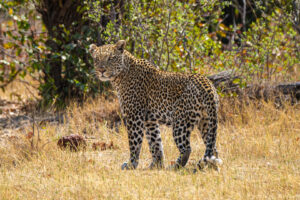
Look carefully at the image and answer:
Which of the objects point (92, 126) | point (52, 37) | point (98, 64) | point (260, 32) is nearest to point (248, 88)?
point (260, 32)

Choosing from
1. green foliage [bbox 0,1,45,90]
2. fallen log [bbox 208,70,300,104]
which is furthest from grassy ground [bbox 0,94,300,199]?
green foliage [bbox 0,1,45,90]

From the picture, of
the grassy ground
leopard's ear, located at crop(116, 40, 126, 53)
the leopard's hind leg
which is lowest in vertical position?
the grassy ground

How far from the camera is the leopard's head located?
26.0 feet

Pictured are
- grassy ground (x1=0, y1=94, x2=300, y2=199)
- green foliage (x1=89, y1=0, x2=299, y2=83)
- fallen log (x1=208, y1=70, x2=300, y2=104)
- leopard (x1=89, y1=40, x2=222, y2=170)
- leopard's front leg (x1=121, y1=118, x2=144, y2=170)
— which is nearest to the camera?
grassy ground (x1=0, y1=94, x2=300, y2=199)

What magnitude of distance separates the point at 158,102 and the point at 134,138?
71cm

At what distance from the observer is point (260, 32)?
488 inches

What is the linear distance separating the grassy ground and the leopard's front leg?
0.19 m

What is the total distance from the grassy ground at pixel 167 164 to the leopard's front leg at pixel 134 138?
19 centimetres

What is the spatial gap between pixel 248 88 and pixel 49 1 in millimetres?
5698

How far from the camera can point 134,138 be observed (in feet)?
26.1

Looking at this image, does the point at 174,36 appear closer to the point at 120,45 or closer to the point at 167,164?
the point at 120,45

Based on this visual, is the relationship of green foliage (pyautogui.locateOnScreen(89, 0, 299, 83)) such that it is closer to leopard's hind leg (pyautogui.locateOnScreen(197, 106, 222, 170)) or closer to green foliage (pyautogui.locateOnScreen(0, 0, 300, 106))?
green foliage (pyautogui.locateOnScreen(0, 0, 300, 106))

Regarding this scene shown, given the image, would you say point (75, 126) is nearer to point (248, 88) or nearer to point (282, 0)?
point (248, 88)

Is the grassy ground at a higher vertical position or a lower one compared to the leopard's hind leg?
lower
